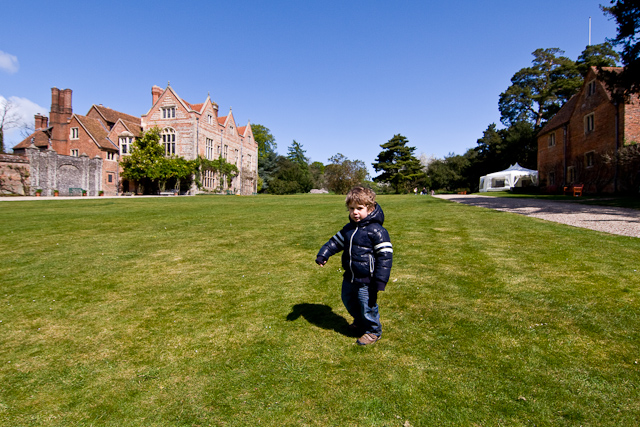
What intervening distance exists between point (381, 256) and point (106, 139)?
49.9 metres

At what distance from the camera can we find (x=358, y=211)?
11.5ft

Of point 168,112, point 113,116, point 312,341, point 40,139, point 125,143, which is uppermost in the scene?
point 113,116

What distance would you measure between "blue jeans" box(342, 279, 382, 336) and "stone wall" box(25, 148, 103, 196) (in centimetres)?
4582

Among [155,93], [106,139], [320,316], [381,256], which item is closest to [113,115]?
[106,139]

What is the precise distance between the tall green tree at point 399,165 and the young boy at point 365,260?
5639 centimetres

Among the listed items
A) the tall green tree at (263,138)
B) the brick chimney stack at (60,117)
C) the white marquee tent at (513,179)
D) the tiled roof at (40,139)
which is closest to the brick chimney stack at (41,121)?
the tiled roof at (40,139)

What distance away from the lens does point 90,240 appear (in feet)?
27.2

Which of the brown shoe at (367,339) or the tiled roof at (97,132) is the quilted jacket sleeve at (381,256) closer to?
the brown shoe at (367,339)

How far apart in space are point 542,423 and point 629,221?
11.5 meters

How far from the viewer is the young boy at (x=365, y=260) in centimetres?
341

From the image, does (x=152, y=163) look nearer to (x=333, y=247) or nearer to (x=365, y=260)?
(x=333, y=247)

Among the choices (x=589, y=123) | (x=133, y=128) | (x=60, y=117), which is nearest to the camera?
(x=589, y=123)

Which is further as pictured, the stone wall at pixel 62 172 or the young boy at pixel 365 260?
the stone wall at pixel 62 172

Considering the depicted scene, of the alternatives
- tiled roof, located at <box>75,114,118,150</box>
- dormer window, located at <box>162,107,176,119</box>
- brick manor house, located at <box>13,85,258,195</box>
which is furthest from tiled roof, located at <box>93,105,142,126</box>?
dormer window, located at <box>162,107,176,119</box>
